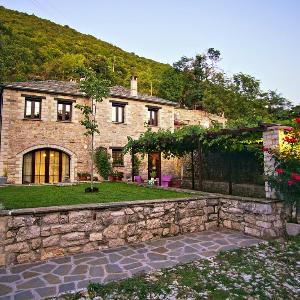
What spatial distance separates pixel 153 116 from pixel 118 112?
9.75 feet

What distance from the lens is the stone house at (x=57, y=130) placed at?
49.1ft

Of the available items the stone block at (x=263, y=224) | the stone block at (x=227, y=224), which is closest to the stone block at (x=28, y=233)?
the stone block at (x=227, y=224)

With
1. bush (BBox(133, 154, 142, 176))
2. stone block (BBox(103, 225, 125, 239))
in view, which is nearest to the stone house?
bush (BBox(133, 154, 142, 176))

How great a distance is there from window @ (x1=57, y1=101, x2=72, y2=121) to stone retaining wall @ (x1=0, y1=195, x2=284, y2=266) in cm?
1243

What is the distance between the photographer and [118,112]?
18297 millimetres

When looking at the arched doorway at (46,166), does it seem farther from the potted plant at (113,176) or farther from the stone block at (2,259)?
the stone block at (2,259)

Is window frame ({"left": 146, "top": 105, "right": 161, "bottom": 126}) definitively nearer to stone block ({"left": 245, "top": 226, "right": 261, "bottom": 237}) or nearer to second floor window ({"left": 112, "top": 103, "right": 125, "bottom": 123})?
second floor window ({"left": 112, "top": 103, "right": 125, "bottom": 123})

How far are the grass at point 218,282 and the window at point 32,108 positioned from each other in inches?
564

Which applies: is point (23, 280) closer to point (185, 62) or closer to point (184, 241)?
point (184, 241)

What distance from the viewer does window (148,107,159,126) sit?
19.6m

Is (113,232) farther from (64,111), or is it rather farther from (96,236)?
(64,111)

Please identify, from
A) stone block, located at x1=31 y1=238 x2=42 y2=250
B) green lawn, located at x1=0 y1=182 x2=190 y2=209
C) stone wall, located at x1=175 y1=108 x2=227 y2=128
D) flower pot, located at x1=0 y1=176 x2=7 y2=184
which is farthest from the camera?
stone wall, located at x1=175 y1=108 x2=227 y2=128

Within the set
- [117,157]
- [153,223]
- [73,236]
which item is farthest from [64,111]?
[73,236]

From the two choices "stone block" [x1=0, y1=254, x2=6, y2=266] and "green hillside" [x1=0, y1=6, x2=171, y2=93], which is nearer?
"stone block" [x1=0, y1=254, x2=6, y2=266]
